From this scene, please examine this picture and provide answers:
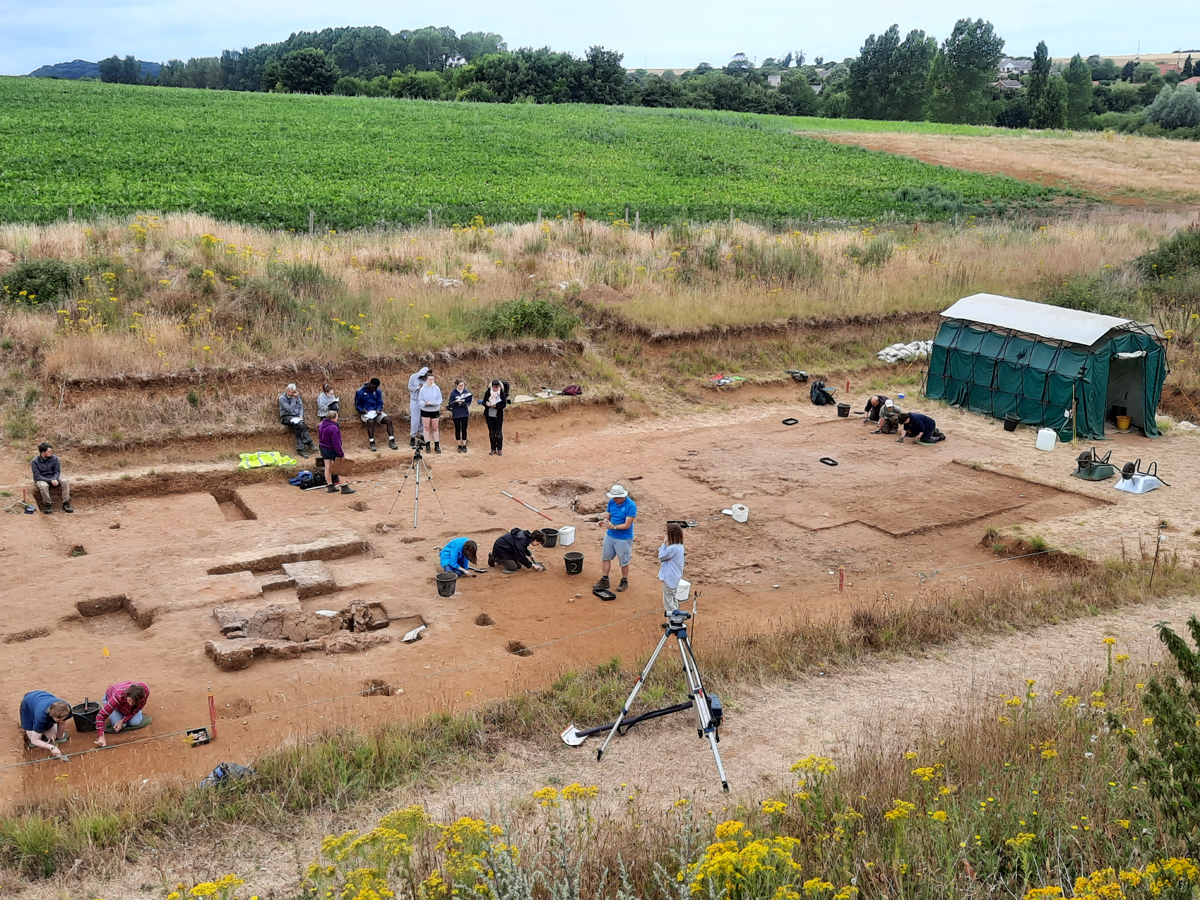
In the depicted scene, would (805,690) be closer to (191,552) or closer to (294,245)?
(191,552)

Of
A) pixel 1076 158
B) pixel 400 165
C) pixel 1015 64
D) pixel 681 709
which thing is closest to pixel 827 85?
pixel 1076 158

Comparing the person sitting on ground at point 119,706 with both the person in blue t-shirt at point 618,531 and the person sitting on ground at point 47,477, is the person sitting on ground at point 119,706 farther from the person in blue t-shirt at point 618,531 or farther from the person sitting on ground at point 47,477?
the person sitting on ground at point 47,477

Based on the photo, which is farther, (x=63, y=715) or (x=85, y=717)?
(x=85, y=717)

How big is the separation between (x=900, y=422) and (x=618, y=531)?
9.73 meters

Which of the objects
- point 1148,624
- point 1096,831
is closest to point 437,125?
point 1148,624

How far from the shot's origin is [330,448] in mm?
16156

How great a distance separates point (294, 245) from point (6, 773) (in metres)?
17.1

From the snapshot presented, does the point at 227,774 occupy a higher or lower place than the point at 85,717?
higher

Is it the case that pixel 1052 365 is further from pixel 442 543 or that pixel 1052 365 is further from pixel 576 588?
pixel 442 543

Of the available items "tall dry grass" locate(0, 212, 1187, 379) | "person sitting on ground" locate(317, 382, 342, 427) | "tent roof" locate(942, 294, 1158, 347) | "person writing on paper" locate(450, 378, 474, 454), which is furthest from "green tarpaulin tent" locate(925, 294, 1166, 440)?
"person sitting on ground" locate(317, 382, 342, 427)

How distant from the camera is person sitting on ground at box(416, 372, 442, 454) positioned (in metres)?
17.6

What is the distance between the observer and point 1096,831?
18.6 ft

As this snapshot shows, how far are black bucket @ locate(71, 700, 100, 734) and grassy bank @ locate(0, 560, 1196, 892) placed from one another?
1.40 metres

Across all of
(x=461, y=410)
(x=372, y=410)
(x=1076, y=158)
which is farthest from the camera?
(x=1076, y=158)
